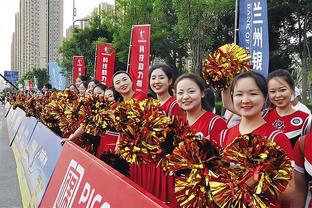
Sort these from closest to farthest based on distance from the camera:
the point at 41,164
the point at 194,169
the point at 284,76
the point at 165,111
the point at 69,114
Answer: the point at 194,169, the point at 284,76, the point at 165,111, the point at 41,164, the point at 69,114

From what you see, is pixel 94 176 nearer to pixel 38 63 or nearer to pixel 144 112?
pixel 144 112

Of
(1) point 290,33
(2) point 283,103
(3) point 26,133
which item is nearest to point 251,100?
(2) point 283,103

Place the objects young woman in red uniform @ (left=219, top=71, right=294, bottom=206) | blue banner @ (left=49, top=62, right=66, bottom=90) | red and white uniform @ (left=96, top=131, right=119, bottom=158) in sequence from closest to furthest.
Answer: young woman in red uniform @ (left=219, top=71, right=294, bottom=206) < red and white uniform @ (left=96, top=131, right=119, bottom=158) < blue banner @ (left=49, top=62, right=66, bottom=90)

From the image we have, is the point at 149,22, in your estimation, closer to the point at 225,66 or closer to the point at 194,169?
the point at 225,66

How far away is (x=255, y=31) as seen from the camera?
673cm

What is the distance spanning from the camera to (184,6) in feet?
55.2

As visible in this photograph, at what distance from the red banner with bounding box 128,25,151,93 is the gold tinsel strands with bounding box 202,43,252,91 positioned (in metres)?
6.42

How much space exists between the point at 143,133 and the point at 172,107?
1.18m

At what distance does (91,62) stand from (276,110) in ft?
79.5

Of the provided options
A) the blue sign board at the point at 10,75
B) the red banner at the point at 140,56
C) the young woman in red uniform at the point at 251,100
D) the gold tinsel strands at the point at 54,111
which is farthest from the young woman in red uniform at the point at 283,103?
the blue sign board at the point at 10,75

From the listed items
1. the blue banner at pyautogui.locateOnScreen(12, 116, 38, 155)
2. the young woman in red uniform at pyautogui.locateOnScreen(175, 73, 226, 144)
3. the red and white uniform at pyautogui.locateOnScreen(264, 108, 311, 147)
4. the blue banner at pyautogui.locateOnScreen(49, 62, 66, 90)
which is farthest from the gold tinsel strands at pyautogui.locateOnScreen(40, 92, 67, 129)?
the blue banner at pyautogui.locateOnScreen(49, 62, 66, 90)

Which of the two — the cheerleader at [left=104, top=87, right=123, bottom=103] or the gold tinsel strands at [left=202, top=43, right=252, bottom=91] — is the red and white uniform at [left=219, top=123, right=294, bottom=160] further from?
the cheerleader at [left=104, top=87, right=123, bottom=103]

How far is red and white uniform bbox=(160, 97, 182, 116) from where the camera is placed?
3.60 metres

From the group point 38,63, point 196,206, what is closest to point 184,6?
point 196,206
